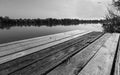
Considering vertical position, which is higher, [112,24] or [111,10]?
[111,10]

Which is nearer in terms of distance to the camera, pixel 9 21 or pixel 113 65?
pixel 113 65

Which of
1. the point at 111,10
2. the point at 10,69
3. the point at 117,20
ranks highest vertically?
the point at 111,10

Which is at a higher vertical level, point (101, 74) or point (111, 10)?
point (111, 10)

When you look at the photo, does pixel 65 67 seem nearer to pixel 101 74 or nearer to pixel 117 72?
pixel 101 74

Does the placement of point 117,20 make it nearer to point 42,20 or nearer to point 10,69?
point 10,69

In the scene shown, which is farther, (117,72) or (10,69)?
(10,69)

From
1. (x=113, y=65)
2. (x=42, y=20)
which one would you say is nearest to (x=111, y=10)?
(x=113, y=65)

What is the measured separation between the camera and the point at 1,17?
3516 centimetres

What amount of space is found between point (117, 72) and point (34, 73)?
0.75m

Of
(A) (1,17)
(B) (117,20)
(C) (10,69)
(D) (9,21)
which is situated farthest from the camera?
(D) (9,21)

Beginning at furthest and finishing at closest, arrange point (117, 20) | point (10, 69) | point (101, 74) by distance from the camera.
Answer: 1. point (117, 20)
2. point (10, 69)
3. point (101, 74)

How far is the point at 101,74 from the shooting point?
3.08 ft

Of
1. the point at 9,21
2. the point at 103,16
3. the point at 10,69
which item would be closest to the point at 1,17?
the point at 9,21

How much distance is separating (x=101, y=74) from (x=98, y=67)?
158mm
